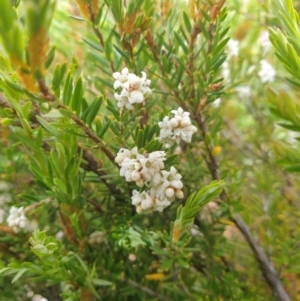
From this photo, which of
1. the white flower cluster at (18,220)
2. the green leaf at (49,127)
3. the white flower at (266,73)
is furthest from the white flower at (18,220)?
the white flower at (266,73)

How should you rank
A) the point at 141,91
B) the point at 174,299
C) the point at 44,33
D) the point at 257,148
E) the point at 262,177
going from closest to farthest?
the point at 44,33, the point at 141,91, the point at 174,299, the point at 262,177, the point at 257,148

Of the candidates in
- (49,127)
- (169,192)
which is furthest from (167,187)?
(49,127)

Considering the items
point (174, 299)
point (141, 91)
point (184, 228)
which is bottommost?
point (174, 299)

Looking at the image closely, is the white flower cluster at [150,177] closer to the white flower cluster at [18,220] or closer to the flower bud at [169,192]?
the flower bud at [169,192]

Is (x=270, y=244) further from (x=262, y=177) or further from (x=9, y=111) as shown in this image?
(x=9, y=111)

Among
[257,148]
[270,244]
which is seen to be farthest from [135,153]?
[257,148]

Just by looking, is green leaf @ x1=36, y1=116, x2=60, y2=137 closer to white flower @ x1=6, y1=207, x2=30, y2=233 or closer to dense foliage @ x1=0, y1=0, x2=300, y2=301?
dense foliage @ x1=0, y1=0, x2=300, y2=301

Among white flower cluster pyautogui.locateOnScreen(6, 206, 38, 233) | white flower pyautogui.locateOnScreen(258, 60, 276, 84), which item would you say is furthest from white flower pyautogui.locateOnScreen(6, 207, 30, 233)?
white flower pyautogui.locateOnScreen(258, 60, 276, 84)
